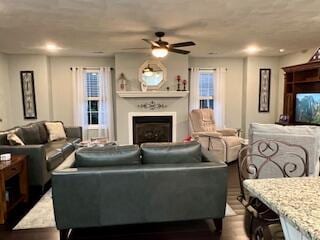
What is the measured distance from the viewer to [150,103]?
704 cm

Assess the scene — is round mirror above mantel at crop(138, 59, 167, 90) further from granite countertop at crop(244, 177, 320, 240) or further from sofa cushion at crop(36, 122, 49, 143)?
granite countertop at crop(244, 177, 320, 240)

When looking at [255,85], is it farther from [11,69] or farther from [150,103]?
[11,69]

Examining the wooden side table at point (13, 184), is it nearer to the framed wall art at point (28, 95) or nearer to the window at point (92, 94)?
the framed wall art at point (28, 95)

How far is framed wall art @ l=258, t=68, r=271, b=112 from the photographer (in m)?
7.55

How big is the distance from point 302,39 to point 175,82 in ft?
10.0

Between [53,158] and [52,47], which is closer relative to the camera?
[53,158]

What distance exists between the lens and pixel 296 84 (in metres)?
6.59

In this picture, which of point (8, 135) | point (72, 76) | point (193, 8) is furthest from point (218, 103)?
point (8, 135)

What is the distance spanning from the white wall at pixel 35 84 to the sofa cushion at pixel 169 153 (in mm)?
5106

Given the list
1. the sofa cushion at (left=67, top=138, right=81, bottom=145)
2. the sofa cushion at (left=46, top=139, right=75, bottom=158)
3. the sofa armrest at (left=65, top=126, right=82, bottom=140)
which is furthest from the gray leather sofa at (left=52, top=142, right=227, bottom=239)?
the sofa armrest at (left=65, top=126, right=82, bottom=140)

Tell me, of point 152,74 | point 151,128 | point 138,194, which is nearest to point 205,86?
point 152,74

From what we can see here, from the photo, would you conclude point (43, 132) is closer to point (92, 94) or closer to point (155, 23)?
point (92, 94)

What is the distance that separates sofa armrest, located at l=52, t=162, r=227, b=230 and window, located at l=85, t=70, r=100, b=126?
512 centimetres

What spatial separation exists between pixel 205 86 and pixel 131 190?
5613mm
